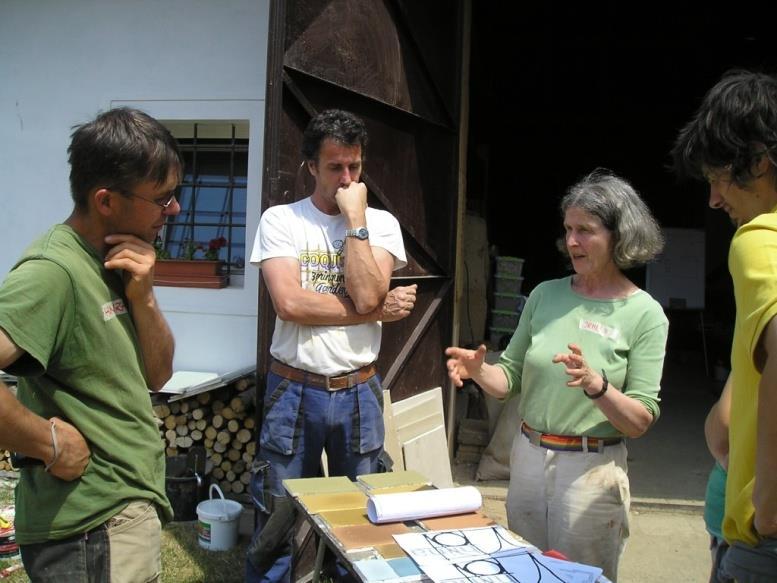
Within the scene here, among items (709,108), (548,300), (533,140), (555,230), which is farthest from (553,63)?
(709,108)

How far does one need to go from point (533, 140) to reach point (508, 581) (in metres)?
10.9

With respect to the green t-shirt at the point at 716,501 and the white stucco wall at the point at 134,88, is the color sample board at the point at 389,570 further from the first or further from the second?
the white stucco wall at the point at 134,88

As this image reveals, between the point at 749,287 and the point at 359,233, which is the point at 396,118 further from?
the point at 749,287

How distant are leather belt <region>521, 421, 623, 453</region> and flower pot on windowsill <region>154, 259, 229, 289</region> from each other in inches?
122

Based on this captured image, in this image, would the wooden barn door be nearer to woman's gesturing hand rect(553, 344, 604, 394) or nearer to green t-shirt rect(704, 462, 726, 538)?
woman's gesturing hand rect(553, 344, 604, 394)

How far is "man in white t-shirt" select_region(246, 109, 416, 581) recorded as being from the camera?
2.69m

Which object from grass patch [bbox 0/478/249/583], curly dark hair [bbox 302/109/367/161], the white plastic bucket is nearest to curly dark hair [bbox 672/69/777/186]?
curly dark hair [bbox 302/109/367/161]

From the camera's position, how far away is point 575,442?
7.30ft

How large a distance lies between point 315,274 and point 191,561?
A: 2.00m

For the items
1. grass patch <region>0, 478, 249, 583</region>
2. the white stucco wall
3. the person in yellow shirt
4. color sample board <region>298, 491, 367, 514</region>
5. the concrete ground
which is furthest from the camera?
the white stucco wall

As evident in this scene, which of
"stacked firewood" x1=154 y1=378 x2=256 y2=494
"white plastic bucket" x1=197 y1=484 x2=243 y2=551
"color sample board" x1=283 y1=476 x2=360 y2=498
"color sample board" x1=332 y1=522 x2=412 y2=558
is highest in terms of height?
"color sample board" x1=283 y1=476 x2=360 y2=498

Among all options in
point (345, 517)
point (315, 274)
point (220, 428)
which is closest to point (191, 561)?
point (220, 428)

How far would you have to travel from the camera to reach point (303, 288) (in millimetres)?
2688

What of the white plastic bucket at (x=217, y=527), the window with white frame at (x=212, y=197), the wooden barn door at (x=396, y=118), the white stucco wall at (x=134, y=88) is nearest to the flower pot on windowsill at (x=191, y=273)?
the white stucco wall at (x=134, y=88)
